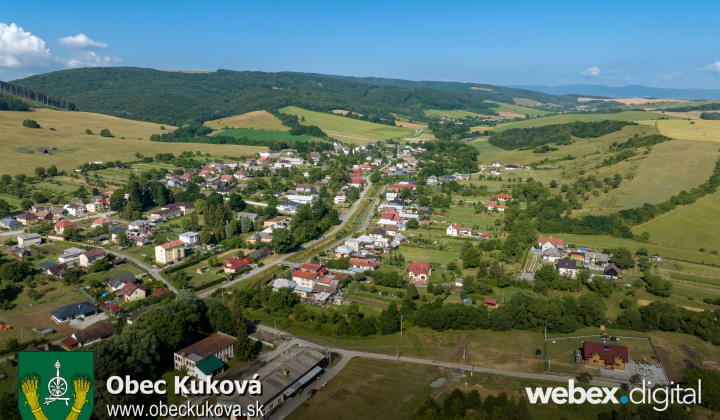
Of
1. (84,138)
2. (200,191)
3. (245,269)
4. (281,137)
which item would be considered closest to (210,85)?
(281,137)

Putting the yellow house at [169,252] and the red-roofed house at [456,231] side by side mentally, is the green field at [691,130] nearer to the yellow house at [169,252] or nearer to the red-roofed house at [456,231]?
the red-roofed house at [456,231]

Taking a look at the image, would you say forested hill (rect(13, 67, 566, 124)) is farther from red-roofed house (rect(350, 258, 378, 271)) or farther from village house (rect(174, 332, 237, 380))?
village house (rect(174, 332, 237, 380))

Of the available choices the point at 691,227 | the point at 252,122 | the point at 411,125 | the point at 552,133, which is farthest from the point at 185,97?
the point at 691,227

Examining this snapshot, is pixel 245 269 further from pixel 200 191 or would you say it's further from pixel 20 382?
pixel 200 191

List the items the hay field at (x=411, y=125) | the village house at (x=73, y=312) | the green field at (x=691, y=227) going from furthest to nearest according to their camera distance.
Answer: the hay field at (x=411, y=125), the green field at (x=691, y=227), the village house at (x=73, y=312)

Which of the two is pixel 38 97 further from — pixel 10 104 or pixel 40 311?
pixel 40 311

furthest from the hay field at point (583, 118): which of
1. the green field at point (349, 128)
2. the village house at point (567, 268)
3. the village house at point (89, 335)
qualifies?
the village house at point (89, 335)
